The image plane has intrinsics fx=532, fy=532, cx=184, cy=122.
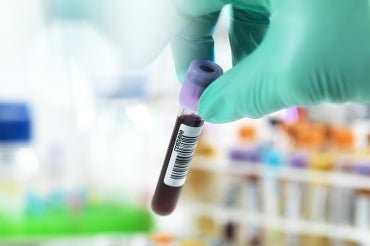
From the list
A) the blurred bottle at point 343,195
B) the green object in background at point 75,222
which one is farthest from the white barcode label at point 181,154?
the blurred bottle at point 343,195

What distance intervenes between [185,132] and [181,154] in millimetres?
20

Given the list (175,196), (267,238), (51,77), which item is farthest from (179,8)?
(267,238)

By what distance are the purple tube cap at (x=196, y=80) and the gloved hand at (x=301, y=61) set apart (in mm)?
11

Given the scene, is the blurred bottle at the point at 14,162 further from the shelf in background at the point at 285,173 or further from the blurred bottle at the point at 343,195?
the blurred bottle at the point at 343,195

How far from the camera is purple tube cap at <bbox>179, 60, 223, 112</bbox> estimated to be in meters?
0.46

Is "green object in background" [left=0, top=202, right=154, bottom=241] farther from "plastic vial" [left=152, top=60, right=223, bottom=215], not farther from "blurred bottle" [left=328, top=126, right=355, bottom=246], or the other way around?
"plastic vial" [left=152, top=60, right=223, bottom=215]

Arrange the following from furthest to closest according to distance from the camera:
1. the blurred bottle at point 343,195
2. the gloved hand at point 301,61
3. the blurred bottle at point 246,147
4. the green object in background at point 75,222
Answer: the blurred bottle at point 246,147
the blurred bottle at point 343,195
the green object in background at point 75,222
the gloved hand at point 301,61

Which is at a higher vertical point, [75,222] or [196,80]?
[196,80]

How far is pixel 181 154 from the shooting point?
47cm

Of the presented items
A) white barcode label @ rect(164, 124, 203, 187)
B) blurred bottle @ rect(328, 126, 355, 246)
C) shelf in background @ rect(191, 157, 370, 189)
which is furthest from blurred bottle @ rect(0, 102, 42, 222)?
white barcode label @ rect(164, 124, 203, 187)

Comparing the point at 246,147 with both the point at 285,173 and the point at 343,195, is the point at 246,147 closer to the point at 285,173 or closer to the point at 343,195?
the point at 285,173

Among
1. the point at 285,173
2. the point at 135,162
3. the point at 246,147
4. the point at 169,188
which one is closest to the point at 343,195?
the point at 285,173

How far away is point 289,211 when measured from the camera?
1373 millimetres

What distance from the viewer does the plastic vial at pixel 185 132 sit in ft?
1.52
